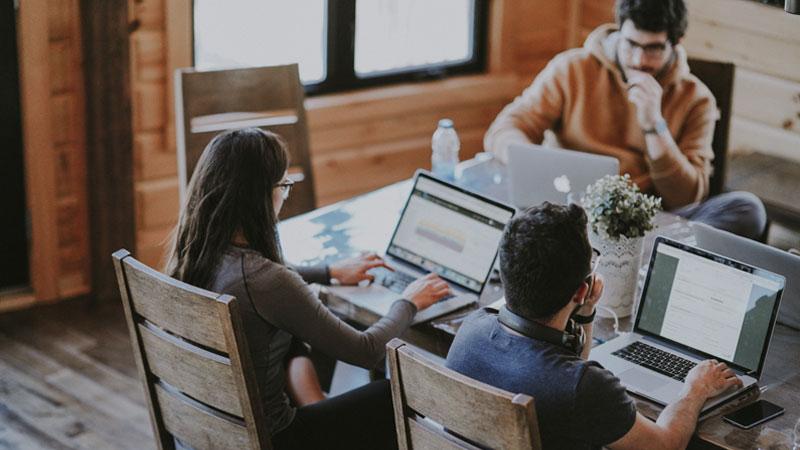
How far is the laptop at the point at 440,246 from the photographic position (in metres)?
2.70

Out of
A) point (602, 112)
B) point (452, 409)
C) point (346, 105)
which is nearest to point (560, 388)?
point (452, 409)

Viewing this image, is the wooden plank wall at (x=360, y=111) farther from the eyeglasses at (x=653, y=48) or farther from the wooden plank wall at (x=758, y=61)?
the eyeglasses at (x=653, y=48)

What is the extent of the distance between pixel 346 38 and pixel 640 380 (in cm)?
257

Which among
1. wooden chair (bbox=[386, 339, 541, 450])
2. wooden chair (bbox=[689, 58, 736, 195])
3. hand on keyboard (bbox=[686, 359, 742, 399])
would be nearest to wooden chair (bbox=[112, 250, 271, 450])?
wooden chair (bbox=[386, 339, 541, 450])

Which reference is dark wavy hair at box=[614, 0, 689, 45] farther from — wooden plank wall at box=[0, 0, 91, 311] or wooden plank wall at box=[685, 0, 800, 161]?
wooden plank wall at box=[0, 0, 91, 311]

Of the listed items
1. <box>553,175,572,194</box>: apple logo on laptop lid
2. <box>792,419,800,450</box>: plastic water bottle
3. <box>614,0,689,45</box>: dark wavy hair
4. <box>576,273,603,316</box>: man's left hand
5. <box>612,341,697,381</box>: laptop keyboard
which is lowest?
<box>792,419,800,450</box>: plastic water bottle

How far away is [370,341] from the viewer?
2.46m

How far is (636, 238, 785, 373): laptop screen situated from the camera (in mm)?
2318

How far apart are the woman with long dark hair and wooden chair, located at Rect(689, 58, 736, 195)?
1597 millimetres

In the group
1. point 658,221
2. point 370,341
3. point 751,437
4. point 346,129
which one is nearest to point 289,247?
point 370,341

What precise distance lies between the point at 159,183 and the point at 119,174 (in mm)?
211

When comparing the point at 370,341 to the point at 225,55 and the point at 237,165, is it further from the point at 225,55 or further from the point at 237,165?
the point at 225,55

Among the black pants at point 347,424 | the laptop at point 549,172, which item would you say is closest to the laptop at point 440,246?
the black pants at point 347,424

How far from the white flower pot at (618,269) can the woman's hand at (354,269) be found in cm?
53
